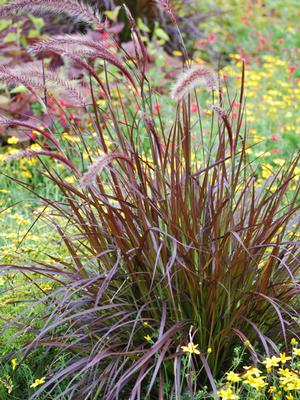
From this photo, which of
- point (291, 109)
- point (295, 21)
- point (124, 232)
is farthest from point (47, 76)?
point (295, 21)

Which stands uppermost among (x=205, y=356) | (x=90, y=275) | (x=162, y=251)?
(x=162, y=251)

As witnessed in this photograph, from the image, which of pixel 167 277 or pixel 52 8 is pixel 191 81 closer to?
pixel 52 8

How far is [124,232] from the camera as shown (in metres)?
3.06

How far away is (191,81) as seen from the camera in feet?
8.13

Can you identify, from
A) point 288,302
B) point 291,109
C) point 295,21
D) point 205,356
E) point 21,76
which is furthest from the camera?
point 295,21

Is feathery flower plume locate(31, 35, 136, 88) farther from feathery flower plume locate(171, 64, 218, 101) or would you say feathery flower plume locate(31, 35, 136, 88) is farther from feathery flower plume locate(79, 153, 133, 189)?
feathery flower plume locate(79, 153, 133, 189)

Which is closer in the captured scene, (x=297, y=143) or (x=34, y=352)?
(x=34, y=352)

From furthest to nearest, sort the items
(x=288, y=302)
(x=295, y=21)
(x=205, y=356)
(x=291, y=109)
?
1. (x=295, y=21)
2. (x=291, y=109)
3. (x=288, y=302)
4. (x=205, y=356)

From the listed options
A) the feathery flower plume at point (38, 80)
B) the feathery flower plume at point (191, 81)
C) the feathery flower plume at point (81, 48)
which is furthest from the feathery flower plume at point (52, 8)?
the feathery flower plume at point (191, 81)

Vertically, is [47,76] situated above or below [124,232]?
above

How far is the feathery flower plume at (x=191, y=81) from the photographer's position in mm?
2400

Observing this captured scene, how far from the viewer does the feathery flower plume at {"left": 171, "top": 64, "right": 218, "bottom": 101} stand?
94.5 inches

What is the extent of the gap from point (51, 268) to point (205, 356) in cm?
75

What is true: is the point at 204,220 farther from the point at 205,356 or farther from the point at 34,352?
the point at 34,352
